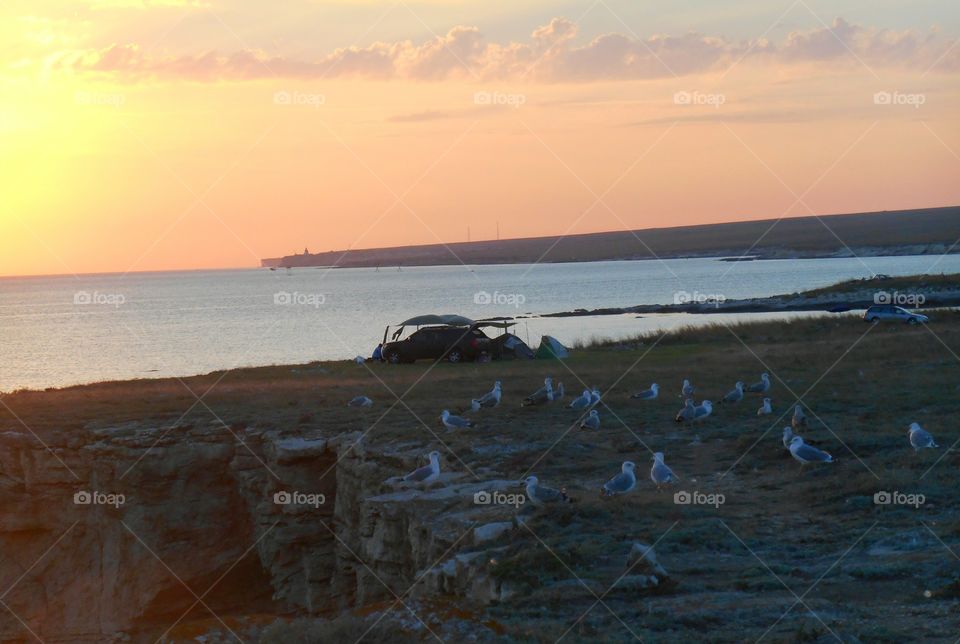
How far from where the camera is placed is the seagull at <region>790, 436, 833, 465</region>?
603 inches

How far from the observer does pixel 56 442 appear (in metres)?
20.8

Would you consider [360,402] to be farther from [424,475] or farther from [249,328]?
[249,328]

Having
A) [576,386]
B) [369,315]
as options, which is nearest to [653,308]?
[369,315]

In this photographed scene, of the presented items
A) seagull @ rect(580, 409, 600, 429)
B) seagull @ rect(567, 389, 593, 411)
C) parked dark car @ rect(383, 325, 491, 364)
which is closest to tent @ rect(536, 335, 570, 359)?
parked dark car @ rect(383, 325, 491, 364)

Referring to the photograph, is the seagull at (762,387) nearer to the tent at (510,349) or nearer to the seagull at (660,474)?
the seagull at (660,474)

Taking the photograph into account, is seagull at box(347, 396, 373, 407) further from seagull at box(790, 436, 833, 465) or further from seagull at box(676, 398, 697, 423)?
seagull at box(790, 436, 833, 465)

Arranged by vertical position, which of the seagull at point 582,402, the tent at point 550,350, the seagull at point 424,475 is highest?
the tent at point 550,350

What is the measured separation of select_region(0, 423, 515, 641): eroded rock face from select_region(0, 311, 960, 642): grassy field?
1059 millimetres

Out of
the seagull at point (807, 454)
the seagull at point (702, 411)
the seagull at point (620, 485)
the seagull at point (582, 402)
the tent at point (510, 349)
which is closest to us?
the seagull at point (620, 485)

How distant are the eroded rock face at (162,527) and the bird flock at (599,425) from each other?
316 centimetres

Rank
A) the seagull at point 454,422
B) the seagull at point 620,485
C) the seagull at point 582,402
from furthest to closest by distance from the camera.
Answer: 1. the seagull at point 582,402
2. the seagull at point 454,422
3. the seagull at point 620,485

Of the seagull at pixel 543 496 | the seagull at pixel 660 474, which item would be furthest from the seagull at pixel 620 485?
the seagull at pixel 660 474

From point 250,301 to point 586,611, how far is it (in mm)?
141178

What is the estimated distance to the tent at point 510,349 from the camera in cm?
3691
